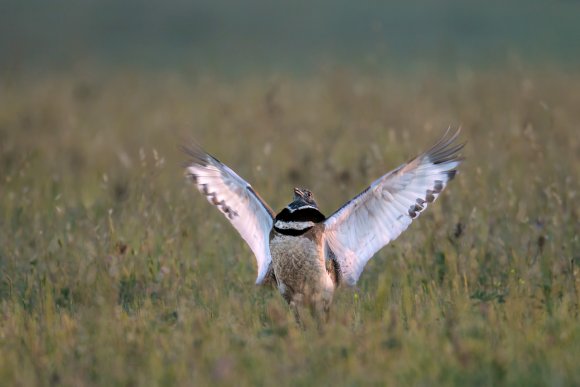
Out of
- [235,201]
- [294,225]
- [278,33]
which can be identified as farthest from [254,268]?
[278,33]

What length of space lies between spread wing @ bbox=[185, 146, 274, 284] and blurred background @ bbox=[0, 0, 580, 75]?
883 cm

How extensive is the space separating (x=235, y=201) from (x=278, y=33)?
15.1 meters

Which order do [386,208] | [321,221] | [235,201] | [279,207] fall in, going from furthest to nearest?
[279,207] → [235,201] → [386,208] → [321,221]

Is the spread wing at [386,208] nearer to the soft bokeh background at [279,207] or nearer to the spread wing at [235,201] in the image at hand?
the soft bokeh background at [279,207]

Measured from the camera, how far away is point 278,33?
20.5 m

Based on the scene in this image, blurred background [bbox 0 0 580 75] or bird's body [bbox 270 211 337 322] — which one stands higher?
blurred background [bbox 0 0 580 75]

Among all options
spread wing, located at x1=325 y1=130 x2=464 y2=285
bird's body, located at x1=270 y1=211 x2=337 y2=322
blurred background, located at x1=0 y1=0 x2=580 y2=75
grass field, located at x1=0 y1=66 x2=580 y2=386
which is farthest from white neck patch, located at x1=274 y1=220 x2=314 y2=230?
blurred background, located at x1=0 y1=0 x2=580 y2=75

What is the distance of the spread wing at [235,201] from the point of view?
5781 millimetres

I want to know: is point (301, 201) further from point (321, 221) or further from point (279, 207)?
point (279, 207)

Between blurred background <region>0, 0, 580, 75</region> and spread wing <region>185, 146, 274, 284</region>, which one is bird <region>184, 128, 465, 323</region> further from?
blurred background <region>0, 0, 580, 75</region>

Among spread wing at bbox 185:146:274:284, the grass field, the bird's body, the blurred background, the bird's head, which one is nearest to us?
the grass field

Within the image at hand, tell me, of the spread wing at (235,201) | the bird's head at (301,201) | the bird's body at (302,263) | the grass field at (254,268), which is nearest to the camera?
the grass field at (254,268)

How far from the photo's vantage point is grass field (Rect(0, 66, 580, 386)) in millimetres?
4430

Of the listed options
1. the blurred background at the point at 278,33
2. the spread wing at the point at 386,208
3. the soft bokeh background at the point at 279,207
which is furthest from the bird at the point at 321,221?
the blurred background at the point at 278,33
